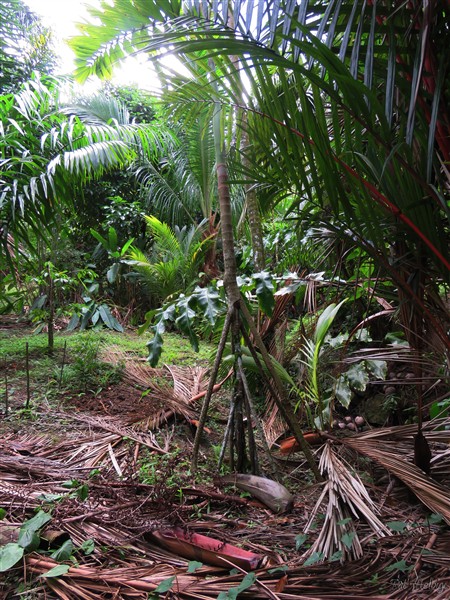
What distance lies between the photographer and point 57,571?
111 cm

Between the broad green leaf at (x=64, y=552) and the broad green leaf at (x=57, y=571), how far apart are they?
0.05 m

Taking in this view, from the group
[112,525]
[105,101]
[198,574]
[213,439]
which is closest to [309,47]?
[198,574]

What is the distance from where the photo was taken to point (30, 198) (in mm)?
2604

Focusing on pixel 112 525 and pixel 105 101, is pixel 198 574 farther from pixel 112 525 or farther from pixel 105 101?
pixel 105 101

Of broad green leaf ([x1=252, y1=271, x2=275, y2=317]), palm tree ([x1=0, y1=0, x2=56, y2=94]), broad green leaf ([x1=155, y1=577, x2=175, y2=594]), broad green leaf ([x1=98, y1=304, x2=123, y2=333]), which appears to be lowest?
broad green leaf ([x1=155, y1=577, x2=175, y2=594])

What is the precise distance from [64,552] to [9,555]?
14 centimetres

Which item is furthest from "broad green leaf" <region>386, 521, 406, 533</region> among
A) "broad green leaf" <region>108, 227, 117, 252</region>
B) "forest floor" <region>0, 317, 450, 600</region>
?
"broad green leaf" <region>108, 227, 117, 252</region>

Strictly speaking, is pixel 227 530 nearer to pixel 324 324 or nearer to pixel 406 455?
pixel 406 455

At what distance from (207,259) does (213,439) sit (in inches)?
134

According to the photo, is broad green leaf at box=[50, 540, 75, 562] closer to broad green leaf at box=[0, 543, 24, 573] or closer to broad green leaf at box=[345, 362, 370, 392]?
broad green leaf at box=[0, 543, 24, 573]

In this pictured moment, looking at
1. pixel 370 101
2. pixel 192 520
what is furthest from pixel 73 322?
pixel 370 101

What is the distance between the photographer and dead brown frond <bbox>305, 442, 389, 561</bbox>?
3.89 feet

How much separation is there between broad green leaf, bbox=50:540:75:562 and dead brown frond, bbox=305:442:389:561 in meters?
0.65

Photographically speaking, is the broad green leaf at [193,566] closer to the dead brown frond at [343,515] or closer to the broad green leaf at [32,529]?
the dead brown frond at [343,515]
